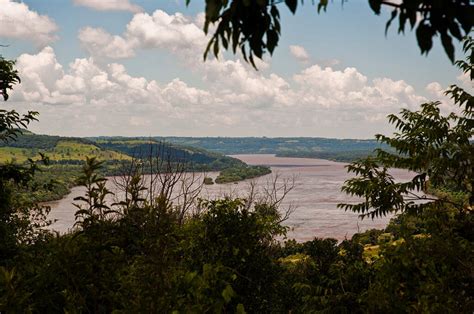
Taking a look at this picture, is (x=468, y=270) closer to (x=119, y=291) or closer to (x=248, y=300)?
(x=248, y=300)

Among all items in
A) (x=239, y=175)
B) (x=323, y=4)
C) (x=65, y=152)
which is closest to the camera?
(x=323, y=4)

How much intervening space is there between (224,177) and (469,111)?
11687 cm

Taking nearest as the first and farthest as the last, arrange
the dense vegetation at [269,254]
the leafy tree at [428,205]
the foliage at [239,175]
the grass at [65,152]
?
the dense vegetation at [269,254] < the leafy tree at [428,205] < the foliage at [239,175] < the grass at [65,152]

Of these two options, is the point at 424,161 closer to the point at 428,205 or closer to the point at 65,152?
the point at 428,205

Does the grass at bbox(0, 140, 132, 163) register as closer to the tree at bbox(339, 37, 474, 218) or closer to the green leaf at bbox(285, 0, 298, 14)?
the tree at bbox(339, 37, 474, 218)

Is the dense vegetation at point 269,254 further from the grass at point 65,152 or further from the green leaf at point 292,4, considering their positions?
the grass at point 65,152

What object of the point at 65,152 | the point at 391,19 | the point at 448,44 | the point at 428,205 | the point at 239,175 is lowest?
the point at 239,175

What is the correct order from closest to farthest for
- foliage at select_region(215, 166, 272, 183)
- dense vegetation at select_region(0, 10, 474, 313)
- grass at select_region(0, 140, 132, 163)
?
dense vegetation at select_region(0, 10, 474, 313)
foliage at select_region(215, 166, 272, 183)
grass at select_region(0, 140, 132, 163)

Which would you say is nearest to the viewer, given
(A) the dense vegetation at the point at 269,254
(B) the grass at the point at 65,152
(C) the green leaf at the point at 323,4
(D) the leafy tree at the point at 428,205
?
(C) the green leaf at the point at 323,4

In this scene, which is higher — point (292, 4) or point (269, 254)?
point (292, 4)

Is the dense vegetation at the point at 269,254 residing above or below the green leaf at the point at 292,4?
below

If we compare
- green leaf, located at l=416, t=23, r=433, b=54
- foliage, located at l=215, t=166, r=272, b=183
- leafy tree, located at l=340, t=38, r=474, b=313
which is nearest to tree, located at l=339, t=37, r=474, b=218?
leafy tree, located at l=340, t=38, r=474, b=313

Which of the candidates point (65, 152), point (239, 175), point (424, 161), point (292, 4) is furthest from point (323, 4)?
point (65, 152)

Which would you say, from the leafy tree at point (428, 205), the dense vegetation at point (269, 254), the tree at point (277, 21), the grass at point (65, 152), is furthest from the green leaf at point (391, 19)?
the grass at point (65, 152)
